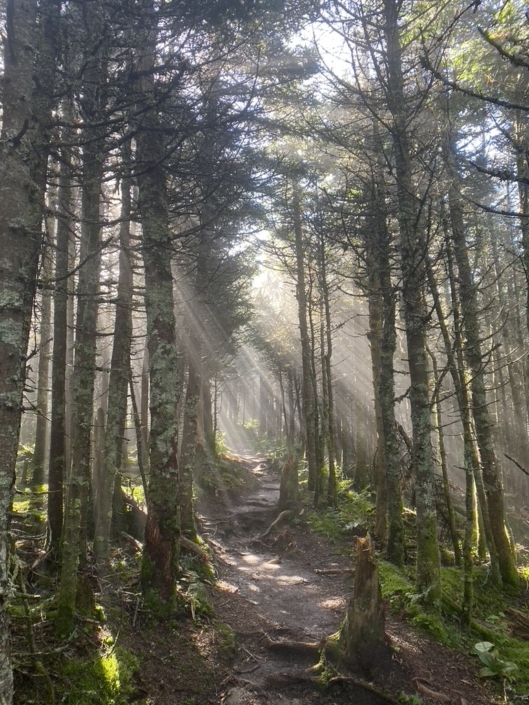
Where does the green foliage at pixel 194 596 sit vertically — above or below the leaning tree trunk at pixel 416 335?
below

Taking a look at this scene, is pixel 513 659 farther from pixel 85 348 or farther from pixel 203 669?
pixel 85 348

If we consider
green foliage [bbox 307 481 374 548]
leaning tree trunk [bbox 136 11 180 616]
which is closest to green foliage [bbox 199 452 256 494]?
green foliage [bbox 307 481 374 548]

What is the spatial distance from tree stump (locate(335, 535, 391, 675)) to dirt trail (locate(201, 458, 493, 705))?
17 centimetres

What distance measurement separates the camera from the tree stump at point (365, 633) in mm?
5445

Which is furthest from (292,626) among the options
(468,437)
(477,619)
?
(468,437)

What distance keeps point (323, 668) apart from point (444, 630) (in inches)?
83.9

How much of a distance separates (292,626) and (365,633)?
5.88ft

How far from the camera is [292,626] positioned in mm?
6891

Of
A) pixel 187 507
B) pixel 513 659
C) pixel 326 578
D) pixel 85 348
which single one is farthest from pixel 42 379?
pixel 513 659

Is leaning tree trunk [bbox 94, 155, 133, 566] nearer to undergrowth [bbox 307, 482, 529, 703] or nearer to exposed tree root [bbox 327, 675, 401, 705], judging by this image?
exposed tree root [bbox 327, 675, 401, 705]

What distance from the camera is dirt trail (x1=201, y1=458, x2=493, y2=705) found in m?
5.15

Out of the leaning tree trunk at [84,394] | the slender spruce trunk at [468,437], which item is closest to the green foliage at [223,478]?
the slender spruce trunk at [468,437]

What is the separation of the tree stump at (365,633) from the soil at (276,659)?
89 mm

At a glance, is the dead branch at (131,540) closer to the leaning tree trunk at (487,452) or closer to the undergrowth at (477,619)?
the undergrowth at (477,619)
